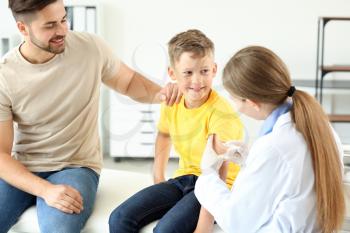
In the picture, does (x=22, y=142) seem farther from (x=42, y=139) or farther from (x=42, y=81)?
(x=42, y=81)

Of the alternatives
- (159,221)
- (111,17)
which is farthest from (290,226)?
(111,17)

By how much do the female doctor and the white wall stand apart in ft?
7.89

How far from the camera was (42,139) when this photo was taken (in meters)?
1.75

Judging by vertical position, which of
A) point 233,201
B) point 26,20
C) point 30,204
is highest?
point 26,20

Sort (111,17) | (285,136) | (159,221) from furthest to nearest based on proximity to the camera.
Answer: (111,17) → (159,221) → (285,136)

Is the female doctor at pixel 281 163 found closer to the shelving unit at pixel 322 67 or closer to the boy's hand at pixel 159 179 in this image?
the boy's hand at pixel 159 179

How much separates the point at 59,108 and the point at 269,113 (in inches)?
28.5

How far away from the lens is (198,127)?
65.1 inches

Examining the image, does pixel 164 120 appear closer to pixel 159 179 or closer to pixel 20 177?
pixel 159 179

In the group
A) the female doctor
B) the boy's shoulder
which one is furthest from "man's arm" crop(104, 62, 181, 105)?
the female doctor

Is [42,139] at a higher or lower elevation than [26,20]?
lower

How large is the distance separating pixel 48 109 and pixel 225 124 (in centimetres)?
58

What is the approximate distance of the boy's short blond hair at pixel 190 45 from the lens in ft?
5.52

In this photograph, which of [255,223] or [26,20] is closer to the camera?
[255,223]
